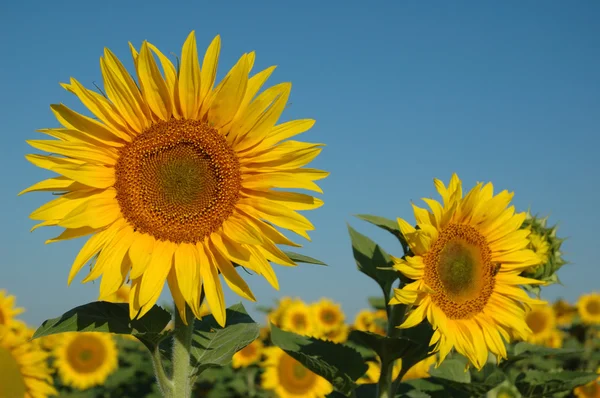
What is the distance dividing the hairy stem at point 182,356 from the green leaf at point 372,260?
113 cm

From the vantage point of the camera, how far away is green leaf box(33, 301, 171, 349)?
2.37 m

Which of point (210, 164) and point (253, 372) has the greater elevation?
point (210, 164)

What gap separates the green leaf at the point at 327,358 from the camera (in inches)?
123

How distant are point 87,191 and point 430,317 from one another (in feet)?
5.73

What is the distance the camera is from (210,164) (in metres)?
2.66

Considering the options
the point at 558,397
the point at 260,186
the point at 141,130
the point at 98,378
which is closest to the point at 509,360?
the point at 558,397

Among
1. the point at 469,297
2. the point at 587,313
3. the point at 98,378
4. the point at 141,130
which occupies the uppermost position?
the point at 587,313

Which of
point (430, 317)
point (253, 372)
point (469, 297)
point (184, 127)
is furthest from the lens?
point (253, 372)

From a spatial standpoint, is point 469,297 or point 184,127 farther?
point 469,297

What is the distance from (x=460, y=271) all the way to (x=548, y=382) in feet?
3.77

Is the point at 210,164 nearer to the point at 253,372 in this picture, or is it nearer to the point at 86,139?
the point at 86,139

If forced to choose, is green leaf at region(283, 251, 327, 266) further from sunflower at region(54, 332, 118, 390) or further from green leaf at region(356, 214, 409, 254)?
sunflower at region(54, 332, 118, 390)

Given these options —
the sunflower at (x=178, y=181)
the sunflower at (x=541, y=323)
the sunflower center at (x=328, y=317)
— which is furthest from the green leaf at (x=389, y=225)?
the sunflower at (x=541, y=323)

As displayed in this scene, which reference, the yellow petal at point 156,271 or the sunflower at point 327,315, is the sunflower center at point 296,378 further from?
the yellow petal at point 156,271
